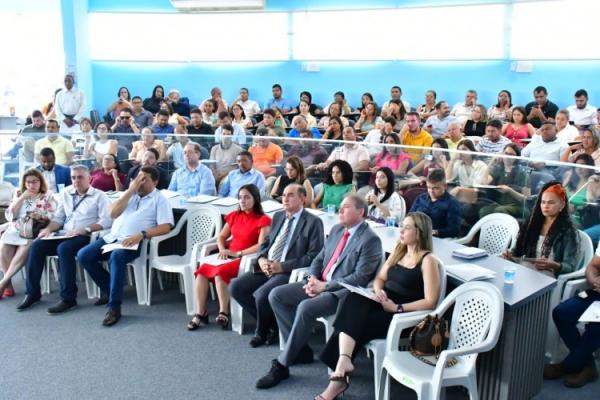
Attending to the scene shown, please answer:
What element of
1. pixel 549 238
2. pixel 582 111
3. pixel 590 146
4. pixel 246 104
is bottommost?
pixel 549 238

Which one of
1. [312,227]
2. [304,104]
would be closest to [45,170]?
[312,227]

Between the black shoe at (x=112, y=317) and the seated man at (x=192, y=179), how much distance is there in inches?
79.4

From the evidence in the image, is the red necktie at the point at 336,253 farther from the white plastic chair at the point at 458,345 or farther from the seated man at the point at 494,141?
the seated man at the point at 494,141

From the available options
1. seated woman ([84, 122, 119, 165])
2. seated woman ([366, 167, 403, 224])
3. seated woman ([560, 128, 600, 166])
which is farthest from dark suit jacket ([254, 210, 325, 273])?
seated woman ([84, 122, 119, 165])

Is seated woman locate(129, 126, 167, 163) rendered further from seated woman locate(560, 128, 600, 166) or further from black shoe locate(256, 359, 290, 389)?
seated woman locate(560, 128, 600, 166)

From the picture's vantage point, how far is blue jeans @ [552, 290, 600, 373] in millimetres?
4055

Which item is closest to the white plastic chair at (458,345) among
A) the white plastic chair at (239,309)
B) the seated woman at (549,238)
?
the seated woman at (549,238)

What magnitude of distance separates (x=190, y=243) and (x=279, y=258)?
1.23 m

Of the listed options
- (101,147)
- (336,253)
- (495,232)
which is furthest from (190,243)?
(495,232)

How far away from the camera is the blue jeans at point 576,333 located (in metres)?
4.05

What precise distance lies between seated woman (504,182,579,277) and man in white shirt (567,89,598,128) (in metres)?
5.57

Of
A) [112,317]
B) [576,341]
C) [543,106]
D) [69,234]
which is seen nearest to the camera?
[576,341]

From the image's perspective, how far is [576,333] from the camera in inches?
163

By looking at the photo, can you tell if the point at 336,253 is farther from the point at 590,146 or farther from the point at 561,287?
the point at 590,146
